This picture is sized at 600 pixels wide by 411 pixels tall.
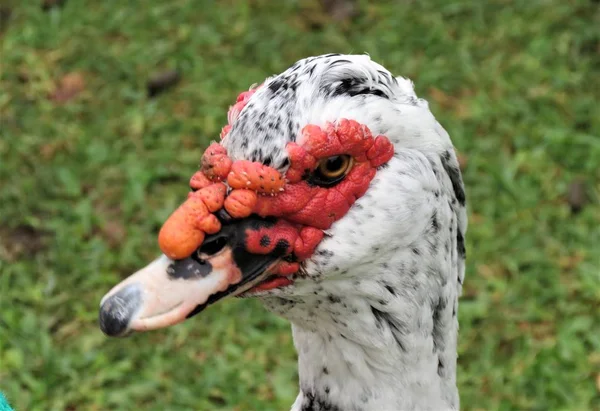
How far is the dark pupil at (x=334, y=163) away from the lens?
1.87m

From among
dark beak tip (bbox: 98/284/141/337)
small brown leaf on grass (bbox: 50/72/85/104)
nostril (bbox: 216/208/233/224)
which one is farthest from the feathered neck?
small brown leaf on grass (bbox: 50/72/85/104)

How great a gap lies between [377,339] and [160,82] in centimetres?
350

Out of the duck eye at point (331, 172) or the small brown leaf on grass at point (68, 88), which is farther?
the small brown leaf on grass at point (68, 88)

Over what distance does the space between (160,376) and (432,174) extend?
2.26m

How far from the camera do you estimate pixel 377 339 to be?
2.06 meters

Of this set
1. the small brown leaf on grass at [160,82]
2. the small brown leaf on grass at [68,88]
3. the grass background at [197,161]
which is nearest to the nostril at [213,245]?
the grass background at [197,161]

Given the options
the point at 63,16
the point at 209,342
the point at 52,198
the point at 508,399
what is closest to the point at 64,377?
the point at 209,342

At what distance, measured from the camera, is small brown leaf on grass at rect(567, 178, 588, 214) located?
176 inches

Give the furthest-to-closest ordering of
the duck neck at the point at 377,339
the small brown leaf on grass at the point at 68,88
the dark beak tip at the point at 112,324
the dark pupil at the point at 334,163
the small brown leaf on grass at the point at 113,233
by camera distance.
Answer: the small brown leaf on grass at the point at 68,88 < the small brown leaf on grass at the point at 113,233 < the duck neck at the point at 377,339 < the dark pupil at the point at 334,163 < the dark beak tip at the point at 112,324

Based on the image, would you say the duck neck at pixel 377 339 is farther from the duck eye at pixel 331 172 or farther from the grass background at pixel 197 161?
the grass background at pixel 197 161

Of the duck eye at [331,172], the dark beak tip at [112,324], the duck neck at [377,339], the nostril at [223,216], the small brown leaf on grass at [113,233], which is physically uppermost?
the duck eye at [331,172]

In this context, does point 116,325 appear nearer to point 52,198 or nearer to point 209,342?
point 209,342

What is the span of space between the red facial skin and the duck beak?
3 cm

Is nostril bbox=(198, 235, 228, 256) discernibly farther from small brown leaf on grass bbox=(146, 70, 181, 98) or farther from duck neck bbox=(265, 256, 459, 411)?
small brown leaf on grass bbox=(146, 70, 181, 98)
